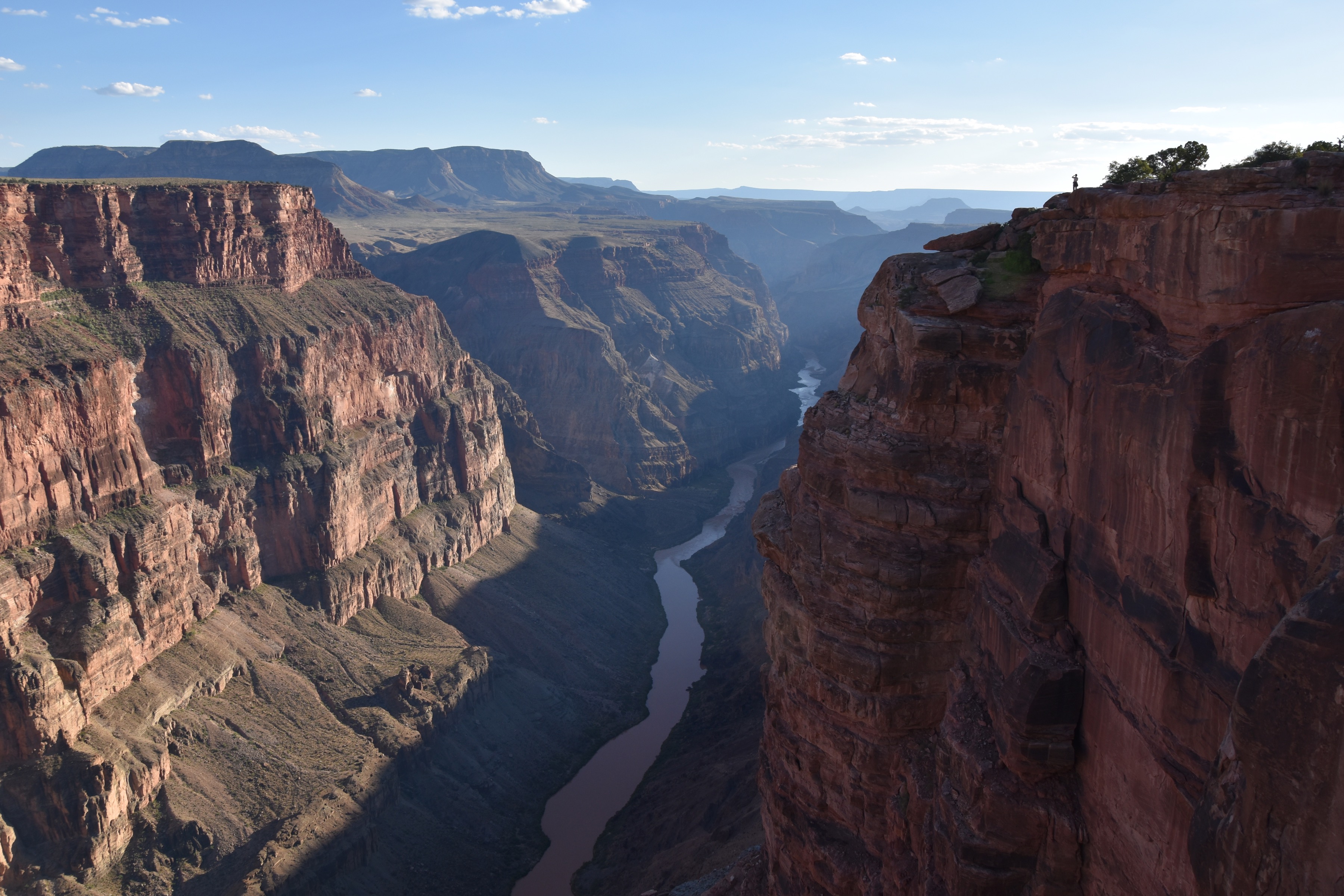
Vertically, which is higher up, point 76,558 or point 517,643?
point 76,558

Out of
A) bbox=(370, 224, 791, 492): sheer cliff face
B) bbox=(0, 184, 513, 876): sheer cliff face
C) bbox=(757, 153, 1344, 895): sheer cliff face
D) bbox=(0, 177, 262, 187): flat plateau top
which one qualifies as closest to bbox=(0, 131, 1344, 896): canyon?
bbox=(757, 153, 1344, 895): sheer cliff face

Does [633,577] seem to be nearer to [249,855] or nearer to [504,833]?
[504,833]

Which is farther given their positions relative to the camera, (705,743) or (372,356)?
(372,356)

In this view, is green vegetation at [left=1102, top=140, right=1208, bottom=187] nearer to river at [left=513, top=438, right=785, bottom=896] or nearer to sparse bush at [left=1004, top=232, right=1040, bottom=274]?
sparse bush at [left=1004, top=232, right=1040, bottom=274]

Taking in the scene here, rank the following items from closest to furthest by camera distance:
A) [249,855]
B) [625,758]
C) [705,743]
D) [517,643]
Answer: [249,855] → [705,743] → [625,758] → [517,643]

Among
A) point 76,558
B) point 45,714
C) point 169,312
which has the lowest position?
point 45,714

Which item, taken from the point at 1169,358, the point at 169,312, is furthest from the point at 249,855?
the point at 1169,358

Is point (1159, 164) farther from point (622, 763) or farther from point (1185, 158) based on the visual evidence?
point (622, 763)

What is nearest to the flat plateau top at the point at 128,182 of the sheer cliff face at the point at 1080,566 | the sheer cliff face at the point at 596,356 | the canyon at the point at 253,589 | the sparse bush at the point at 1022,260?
the canyon at the point at 253,589
